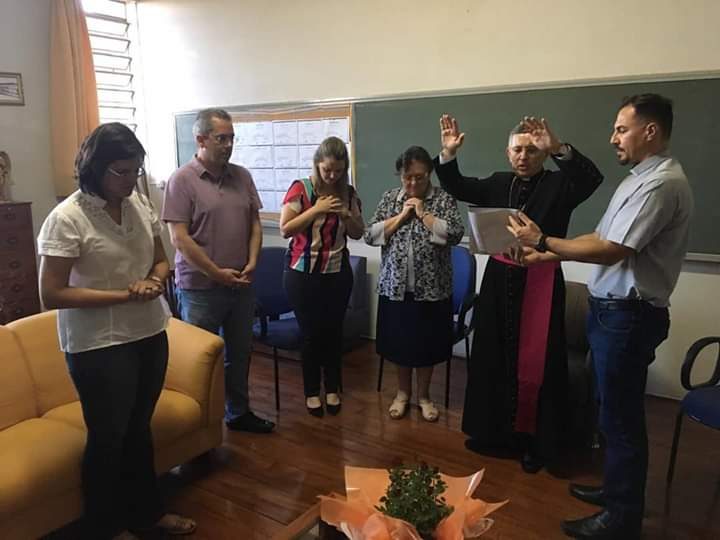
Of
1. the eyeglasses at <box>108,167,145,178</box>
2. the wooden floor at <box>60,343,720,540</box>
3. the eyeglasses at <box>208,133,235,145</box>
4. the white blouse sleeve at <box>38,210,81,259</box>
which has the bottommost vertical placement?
the wooden floor at <box>60,343,720,540</box>

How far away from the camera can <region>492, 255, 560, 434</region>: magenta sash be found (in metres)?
2.30

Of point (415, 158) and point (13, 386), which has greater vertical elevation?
point (415, 158)

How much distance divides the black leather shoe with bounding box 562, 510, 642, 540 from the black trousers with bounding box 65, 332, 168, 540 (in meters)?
1.45

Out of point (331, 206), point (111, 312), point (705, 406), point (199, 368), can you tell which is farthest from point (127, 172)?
point (705, 406)

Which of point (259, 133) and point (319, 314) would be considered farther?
point (259, 133)

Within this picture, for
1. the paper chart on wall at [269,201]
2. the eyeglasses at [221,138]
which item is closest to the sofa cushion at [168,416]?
the eyeglasses at [221,138]

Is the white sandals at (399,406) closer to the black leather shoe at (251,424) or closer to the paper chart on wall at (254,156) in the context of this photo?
the black leather shoe at (251,424)

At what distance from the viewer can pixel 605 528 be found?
193cm

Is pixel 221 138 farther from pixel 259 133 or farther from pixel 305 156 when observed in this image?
pixel 259 133

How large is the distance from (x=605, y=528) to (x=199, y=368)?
159cm

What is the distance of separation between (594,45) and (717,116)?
2.28 feet

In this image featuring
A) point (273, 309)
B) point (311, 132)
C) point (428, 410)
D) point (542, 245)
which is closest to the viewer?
point (542, 245)

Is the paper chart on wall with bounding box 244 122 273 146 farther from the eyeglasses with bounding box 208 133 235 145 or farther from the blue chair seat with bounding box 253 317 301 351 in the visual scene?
the eyeglasses with bounding box 208 133 235 145

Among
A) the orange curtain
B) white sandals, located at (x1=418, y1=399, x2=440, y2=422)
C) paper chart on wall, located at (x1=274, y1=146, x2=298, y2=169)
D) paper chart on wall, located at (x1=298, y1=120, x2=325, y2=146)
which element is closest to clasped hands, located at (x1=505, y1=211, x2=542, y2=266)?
white sandals, located at (x1=418, y1=399, x2=440, y2=422)
